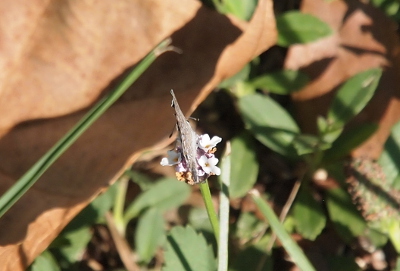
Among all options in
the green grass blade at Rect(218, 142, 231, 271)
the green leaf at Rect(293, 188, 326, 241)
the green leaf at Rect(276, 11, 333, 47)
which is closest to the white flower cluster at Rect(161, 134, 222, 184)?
the green grass blade at Rect(218, 142, 231, 271)

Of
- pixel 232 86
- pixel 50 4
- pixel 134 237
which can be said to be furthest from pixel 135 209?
pixel 50 4

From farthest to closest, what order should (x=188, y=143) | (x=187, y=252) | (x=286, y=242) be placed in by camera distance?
(x=187, y=252), (x=286, y=242), (x=188, y=143)

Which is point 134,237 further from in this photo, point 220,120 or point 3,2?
point 3,2

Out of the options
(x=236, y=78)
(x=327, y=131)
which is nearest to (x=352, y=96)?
(x=327, y=131)

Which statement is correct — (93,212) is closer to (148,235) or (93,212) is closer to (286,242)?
(148,235)

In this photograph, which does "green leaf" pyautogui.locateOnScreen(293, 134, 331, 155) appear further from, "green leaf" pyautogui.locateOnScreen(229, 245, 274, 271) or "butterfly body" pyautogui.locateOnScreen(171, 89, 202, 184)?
"butterfly body" pyautogui.locateOnScreen(171, 89, 202, 184)

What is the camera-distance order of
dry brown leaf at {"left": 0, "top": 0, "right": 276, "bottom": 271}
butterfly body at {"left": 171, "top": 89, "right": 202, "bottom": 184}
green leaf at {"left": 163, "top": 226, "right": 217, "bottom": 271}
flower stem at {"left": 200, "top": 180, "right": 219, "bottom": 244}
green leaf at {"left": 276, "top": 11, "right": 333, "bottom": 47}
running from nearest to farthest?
butterfly body at {"left": 171, "top": 89, "right": 202, "bottom": 184} → flower stem at {"left": 200, "top": 180, "right": 219, "bottom": 244} → green leaf at {"left": 163, "top": 226, "right": 217, "bottom": 271} → dry brown leaf at {"left": 0, "top": 0, "right": 276, "bottom": 271} → green leaf at {"left": 276, "top": 11, "right": 333, "bottom": 47}
